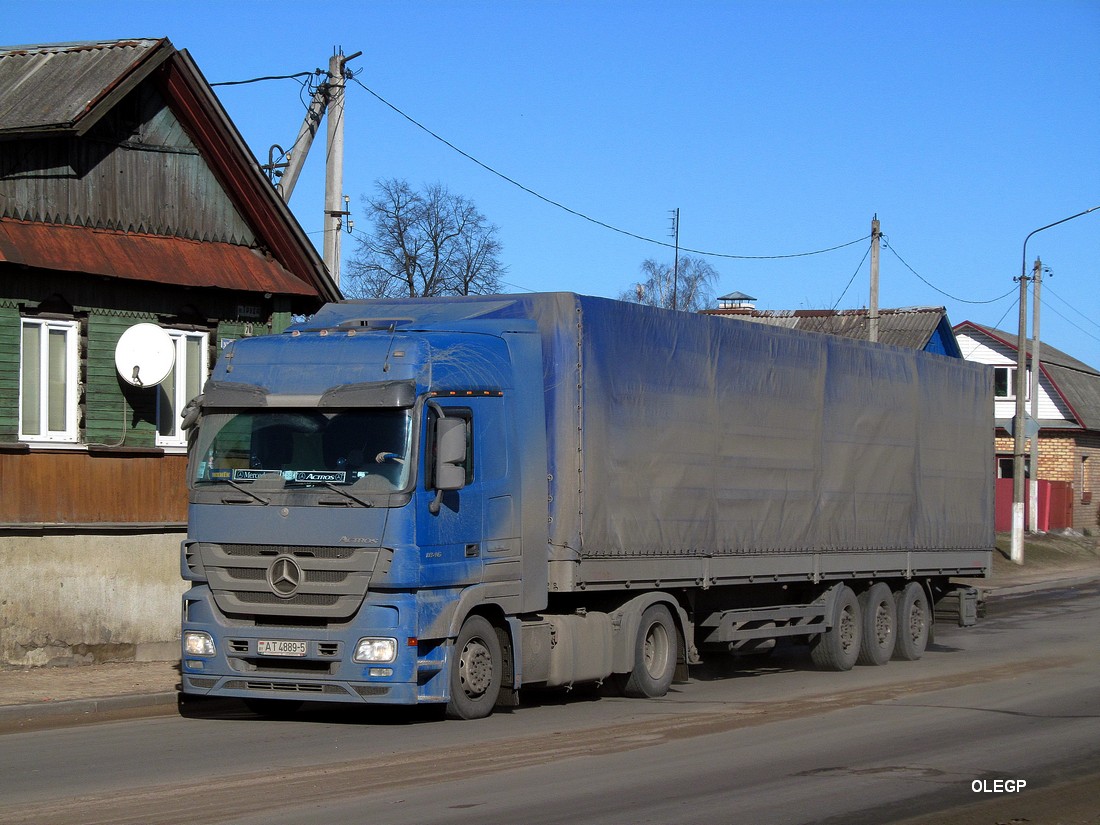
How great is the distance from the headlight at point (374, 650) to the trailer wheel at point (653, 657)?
341 cm

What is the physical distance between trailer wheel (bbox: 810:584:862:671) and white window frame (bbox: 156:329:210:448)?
8218mm

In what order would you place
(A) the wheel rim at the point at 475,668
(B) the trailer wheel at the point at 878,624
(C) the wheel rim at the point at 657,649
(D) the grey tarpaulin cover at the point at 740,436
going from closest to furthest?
(A) the wheel rim at the point at 475,668 < (D) the grey tarpaulin cover at the point at 740,436 < (C) the wheel rim at the point at 657,649 < (B) the trailer wheel at the point at 878,624

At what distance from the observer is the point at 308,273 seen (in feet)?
64.7

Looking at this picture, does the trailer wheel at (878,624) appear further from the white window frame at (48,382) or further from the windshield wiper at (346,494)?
the white window frame at (48,382)

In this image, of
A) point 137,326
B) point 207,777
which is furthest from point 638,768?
point 137,326

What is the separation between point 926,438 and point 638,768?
34.0ft

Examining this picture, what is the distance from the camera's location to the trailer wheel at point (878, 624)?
17.9 metres

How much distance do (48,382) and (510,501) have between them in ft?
23.6

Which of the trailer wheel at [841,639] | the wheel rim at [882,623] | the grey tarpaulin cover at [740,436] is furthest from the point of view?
the wheel rim at [882,623]

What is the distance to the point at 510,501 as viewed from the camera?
40.4ft

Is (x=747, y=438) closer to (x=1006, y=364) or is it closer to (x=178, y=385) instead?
(x=178, y=385)

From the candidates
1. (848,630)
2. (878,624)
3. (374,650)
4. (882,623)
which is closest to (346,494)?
(374,650)

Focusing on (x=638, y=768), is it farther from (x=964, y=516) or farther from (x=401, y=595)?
(x=964, y=516)

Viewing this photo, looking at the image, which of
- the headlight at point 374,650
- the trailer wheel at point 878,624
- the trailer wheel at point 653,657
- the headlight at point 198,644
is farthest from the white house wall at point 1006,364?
the headlight at point 198,644
